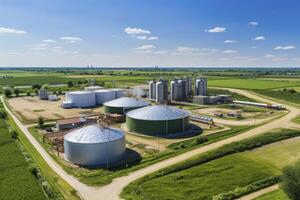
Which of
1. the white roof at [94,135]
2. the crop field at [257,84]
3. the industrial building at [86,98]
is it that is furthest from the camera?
the crop field at [257,84]

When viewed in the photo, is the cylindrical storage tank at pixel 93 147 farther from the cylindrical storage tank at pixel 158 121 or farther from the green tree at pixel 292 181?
the green tree at pixel 292 181

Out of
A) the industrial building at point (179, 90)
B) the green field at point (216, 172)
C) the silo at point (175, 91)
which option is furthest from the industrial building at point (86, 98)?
the green field at point (216, 172)

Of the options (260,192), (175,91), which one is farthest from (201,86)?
(260,192)

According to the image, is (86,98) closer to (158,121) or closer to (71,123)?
(71,123)

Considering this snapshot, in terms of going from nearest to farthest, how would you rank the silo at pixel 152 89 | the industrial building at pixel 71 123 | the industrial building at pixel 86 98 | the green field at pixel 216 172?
the green field at pixel 216 172 < the industrial building at pixel 71 123 < the industrial building at pixel 86 98 < the silo at pixel 152 89

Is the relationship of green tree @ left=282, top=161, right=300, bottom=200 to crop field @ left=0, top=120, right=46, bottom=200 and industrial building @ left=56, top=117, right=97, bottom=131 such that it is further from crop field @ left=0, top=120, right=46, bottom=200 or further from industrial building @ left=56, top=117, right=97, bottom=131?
industrial building @ left=56, top=117, right=97, bottom=131

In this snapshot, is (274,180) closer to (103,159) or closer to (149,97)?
(103,159)

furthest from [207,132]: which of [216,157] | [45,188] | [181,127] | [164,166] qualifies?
[45,188]
